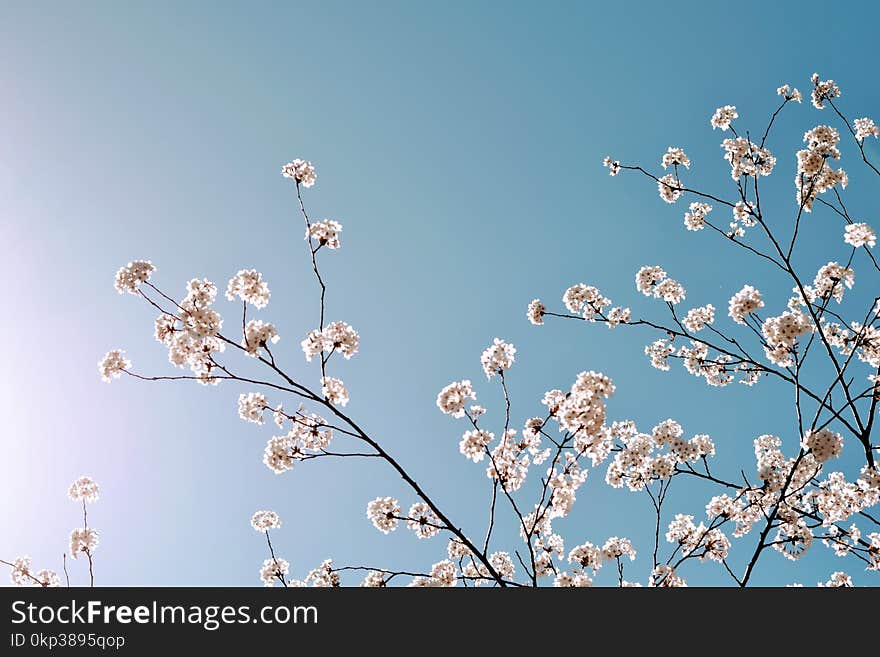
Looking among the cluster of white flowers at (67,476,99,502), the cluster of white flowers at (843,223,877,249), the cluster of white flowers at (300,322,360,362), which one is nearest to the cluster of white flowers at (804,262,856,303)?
the cluster of white flowers at (843,223,877,249)

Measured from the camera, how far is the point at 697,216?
8.11 metres

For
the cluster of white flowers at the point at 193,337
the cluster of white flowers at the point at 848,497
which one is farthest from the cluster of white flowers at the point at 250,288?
the cluster of white flowers at the point at 848,497

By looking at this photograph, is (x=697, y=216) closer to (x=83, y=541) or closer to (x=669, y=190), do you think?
(x=669, y=190)

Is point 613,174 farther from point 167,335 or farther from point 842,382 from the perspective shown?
point 167,335

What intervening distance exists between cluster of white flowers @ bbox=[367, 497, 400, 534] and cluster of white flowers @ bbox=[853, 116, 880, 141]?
288 inches

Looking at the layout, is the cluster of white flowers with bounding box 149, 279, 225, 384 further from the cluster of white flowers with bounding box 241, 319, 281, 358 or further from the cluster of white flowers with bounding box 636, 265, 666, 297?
the cluster of white flowers with bounding box 636, 265, 666, 297

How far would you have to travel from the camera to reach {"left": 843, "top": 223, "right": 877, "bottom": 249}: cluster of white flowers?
20.6 feet

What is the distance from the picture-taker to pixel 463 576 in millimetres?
4852

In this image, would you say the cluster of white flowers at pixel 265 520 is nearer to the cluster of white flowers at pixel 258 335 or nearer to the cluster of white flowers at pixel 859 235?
the cluster of white flowers at pixel 258 335

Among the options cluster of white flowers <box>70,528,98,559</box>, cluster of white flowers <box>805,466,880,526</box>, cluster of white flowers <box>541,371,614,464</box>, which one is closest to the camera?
cluster of white flowers <box>541,371,614,464</box>

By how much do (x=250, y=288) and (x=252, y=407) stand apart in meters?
1.12

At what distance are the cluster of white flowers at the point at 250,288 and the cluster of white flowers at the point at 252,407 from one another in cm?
88

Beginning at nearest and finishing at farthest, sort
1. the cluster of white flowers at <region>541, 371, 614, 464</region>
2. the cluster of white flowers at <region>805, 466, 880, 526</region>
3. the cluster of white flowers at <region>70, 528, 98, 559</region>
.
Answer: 1. the cluster of white flowers at <region>541, 371, 614, 464</region>
2. the cluster of white flowers at <region>805, 466, 880, 526</region>
3. the cluster of white flowers at <region>70, 528, 98, 559</region>
